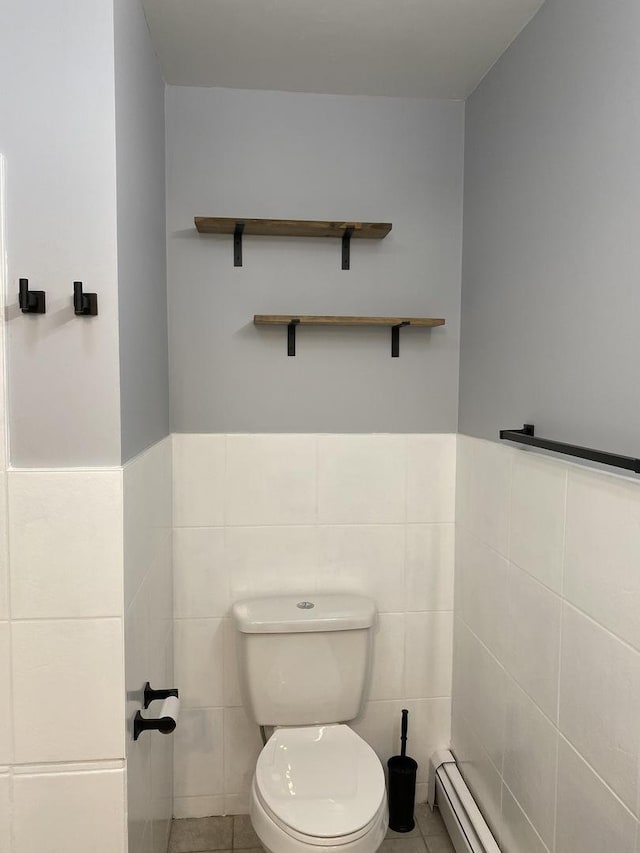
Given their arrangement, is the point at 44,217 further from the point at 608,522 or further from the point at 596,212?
the point at 608,522

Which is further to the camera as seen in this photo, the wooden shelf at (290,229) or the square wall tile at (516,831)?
the wooden shelf at (290,229)

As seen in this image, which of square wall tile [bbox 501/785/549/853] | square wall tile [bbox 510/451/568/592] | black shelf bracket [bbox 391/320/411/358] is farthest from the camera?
black shelf bracket [bbox 391/320/411/358]

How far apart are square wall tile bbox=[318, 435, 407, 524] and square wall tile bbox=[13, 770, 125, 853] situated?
1020 mm

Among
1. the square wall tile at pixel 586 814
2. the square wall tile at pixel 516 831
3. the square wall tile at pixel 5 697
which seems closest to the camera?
the square wall tile at pixel 586 814

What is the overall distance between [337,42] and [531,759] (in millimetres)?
1940

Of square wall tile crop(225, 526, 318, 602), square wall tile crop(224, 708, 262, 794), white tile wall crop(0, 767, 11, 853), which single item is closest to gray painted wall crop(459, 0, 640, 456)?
square wall tile crop(225, 526, 318, 602)

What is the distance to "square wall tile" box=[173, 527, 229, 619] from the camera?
6.86 ft

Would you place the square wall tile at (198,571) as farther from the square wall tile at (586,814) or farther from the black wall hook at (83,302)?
the square wall tile at (586,814)

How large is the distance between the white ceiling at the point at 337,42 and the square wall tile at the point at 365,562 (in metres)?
1.41

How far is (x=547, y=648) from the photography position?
1.53m

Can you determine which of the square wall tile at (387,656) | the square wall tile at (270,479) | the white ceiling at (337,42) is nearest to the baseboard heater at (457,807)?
the square wall tile at (387,656)

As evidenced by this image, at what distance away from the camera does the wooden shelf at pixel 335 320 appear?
195 cm

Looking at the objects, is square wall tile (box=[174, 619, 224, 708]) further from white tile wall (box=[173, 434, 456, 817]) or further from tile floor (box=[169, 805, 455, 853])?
tile floor (box=[169, 805, 455, 853])

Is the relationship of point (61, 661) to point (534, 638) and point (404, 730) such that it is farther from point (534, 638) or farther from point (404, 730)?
point (404, 730)
